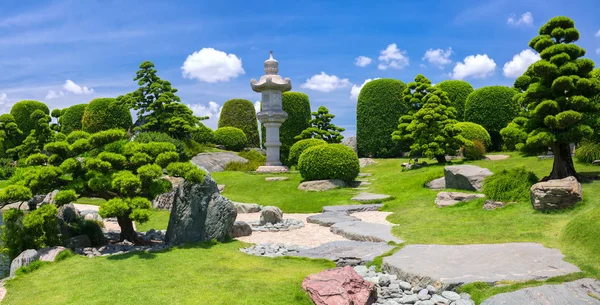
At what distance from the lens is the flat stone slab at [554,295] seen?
186 inches

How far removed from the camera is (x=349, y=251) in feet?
24.0

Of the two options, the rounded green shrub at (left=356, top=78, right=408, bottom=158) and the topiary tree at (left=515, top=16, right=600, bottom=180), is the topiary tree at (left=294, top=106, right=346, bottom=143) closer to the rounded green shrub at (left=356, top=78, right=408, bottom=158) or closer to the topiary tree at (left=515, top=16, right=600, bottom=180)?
the rounded green shrub at (left=356, top=78, right=408, bottom=158)

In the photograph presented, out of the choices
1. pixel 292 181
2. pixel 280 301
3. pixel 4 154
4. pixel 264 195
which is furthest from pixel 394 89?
pixel 4 154

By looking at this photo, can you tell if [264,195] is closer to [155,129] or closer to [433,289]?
[433,289]

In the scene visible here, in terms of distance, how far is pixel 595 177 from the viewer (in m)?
12.4

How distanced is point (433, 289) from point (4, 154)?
35.1 meters

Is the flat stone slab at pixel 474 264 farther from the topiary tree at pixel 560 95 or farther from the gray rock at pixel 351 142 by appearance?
the gray rock at pixel 351 142

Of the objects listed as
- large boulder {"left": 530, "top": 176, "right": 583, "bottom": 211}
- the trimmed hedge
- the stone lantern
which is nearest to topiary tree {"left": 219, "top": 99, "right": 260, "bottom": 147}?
the trimmed hedge

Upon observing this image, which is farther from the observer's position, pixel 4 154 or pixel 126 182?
pixel 4 154

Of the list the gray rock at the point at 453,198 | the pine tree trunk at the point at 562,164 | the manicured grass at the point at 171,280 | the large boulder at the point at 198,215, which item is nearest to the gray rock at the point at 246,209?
the large boulder at the point at 198,215

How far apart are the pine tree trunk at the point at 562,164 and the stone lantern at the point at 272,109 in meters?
13.0

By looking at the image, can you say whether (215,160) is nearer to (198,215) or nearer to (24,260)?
(198,215)

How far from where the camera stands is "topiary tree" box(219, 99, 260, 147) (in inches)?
1378

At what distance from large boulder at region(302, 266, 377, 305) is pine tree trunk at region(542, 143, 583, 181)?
8.81m
